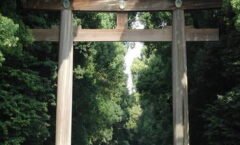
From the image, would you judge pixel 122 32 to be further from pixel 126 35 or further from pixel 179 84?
pixel 179 84

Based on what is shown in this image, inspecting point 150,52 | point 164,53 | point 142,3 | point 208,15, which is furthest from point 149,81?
point 142,3

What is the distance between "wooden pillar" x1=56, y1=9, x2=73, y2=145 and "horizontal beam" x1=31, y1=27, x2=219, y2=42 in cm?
26

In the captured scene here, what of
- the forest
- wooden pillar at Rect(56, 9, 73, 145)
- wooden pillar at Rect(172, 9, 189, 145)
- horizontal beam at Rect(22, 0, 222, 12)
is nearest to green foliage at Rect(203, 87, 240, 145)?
the forest

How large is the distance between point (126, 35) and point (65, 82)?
1864 mm

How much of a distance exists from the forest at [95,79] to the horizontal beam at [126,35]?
0.51 meters

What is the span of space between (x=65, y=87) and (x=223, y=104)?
3.74 metres

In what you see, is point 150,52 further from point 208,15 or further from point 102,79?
point 208,15

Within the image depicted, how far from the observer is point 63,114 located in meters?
10.8

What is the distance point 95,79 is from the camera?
24281 mm

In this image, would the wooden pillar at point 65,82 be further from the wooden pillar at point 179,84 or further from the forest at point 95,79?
the wooden pillar at point 179,84

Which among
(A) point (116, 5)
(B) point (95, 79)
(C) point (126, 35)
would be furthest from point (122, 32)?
(B) point (95, 79)

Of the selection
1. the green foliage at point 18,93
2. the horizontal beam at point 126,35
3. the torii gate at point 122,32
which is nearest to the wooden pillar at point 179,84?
the torii gate at point 122,32

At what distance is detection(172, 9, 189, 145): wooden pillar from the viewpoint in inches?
424

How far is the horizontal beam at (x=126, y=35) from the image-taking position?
11383 mm
